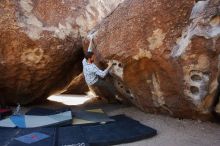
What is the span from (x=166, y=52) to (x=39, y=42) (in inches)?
118

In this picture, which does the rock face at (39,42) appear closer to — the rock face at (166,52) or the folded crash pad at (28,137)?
the rock face at (166,52)

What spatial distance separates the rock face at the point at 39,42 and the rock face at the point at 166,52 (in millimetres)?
1292

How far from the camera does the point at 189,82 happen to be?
16.8ft

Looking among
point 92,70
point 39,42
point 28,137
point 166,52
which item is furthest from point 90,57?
point 28,137

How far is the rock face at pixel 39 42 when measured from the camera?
6887 mm

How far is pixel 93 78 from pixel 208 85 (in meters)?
2.42

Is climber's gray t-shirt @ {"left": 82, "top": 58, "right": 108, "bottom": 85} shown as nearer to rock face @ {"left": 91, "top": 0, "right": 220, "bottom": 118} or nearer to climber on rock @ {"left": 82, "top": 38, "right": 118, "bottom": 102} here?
climber on rock @ {"left": 82, "top": 38, "right": 118, "bottom": 102}

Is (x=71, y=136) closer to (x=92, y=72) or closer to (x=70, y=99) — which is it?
(x=92, y=72)

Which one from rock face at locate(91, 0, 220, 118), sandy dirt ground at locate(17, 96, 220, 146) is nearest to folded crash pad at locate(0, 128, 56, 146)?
sandy dirt ground at locate(17, 96, 220, 146)

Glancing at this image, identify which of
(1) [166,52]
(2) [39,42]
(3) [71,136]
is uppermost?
(2) [39,42]

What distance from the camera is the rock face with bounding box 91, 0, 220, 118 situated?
4875 mm

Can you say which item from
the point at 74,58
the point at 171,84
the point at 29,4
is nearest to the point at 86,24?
the point at 74,58

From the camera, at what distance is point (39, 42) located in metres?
7.04

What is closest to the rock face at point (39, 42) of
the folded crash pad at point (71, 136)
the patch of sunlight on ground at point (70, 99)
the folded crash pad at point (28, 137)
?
the patch of sunlight on ground at point (70, 99)
